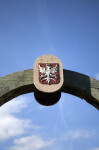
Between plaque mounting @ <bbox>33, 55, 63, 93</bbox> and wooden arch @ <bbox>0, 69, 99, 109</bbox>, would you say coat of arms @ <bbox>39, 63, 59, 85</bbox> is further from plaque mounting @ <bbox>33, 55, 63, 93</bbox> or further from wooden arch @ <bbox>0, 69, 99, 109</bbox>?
wooden arch @ <bbox>0, 69, 99, 109</bbox>

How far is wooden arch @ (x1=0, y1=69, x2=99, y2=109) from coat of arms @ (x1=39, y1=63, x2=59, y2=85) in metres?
0.43

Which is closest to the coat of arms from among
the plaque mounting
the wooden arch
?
the plaque mounting

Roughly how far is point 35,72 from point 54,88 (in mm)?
754

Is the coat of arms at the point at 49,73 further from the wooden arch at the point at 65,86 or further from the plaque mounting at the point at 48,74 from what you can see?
the wooden arch at the point at 65,86

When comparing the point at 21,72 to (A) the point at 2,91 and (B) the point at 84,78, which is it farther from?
(B) the point at 84,78

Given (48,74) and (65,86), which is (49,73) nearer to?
(48,74)

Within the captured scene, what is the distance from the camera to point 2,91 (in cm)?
679

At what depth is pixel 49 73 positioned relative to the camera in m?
6.87

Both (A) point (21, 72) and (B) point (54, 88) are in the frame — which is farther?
(A) point (21, 72)

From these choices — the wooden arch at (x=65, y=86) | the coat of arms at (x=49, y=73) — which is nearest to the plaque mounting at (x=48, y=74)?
the coat of arms at (x=49, y=73)

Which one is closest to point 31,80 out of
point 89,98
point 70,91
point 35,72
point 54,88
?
point 35,72

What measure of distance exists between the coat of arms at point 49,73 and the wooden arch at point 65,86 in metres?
0.43

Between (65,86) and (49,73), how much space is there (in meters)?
0.77

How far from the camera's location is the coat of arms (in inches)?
265
